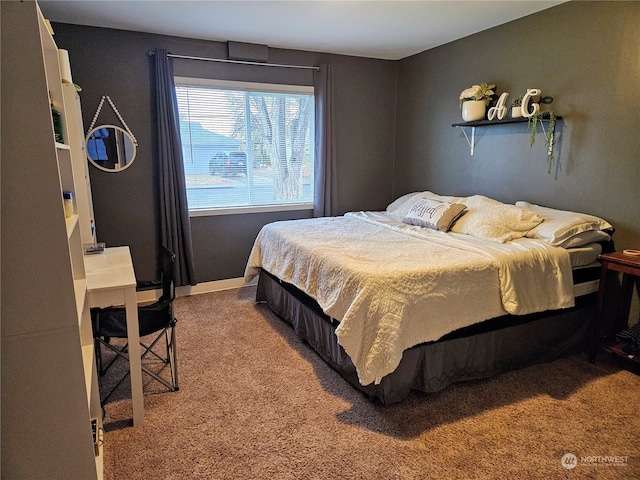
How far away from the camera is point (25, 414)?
4.11 ft

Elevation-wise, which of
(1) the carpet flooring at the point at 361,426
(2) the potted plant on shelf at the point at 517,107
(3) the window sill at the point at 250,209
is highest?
(2) the potted plant on shelf at the point at 517,107

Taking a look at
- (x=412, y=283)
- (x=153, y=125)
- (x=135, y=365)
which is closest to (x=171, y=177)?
(x=153, y=125)

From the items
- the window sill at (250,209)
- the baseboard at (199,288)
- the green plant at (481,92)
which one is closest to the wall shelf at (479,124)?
the green plant at (481,92)

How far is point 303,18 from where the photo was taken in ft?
10.9

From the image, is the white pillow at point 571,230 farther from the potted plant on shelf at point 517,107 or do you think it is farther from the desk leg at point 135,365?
the desk leg at point 135,365

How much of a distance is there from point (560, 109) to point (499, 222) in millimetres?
1017

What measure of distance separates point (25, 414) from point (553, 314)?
2872mm

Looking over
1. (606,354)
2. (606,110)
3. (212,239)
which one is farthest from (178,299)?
(606,110)

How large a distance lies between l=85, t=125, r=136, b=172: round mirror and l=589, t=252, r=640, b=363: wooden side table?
12.4ft

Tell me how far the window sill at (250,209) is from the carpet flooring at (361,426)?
65.7 inches

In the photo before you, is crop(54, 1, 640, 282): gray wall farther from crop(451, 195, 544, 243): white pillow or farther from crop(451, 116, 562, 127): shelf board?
crop(451, 195, 544, 243): white pillow

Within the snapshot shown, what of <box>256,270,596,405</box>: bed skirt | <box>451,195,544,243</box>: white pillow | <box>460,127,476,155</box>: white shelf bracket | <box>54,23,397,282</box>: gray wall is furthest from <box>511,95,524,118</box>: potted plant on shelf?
<box>54,23,397,282</box>: gray wall

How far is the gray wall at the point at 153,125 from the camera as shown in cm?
358

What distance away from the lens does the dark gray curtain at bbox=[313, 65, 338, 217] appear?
4.36 m
